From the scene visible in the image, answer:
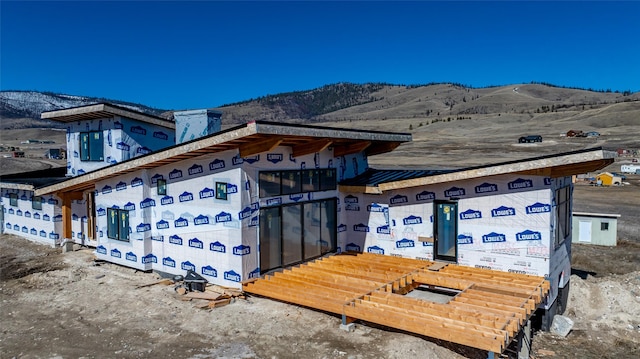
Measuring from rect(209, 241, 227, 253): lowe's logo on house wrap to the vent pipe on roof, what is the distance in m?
4.44

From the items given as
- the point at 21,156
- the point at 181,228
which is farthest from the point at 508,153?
the point at 21,156

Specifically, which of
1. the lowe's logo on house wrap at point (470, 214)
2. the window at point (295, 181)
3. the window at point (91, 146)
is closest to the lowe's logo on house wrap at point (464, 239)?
the lowe's logo on house wrap at point (470, 214)

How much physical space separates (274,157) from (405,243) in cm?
505

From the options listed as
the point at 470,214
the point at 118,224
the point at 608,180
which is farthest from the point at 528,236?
the point at 608,180

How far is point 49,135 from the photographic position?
131000mm

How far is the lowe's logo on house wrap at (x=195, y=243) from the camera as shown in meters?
13.3

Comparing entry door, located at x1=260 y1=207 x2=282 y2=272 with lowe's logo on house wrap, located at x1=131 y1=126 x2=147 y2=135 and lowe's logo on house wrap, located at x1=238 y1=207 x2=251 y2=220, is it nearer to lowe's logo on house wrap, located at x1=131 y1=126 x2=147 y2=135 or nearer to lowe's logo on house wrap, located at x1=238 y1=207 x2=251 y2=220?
lowe's logo on house wrap, located at x1=238 y1=207 x2=251 y2=220

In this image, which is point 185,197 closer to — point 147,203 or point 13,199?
point 147,203

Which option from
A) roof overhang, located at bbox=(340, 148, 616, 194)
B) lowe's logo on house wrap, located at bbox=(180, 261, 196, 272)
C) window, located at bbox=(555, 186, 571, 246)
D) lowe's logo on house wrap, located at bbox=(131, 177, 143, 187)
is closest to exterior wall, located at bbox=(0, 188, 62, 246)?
lowe's logo on house wrap, located at bbox=(131, 177, 143, 187)

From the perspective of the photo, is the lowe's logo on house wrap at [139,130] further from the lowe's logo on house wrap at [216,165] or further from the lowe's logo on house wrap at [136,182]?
the lowe's logo on house wrap at [216,165]

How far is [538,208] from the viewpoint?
39.5ft

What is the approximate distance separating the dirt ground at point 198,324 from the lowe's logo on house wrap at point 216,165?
3597 millimetres

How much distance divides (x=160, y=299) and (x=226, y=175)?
12.3ft

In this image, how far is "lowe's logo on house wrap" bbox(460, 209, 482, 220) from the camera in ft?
42.8
